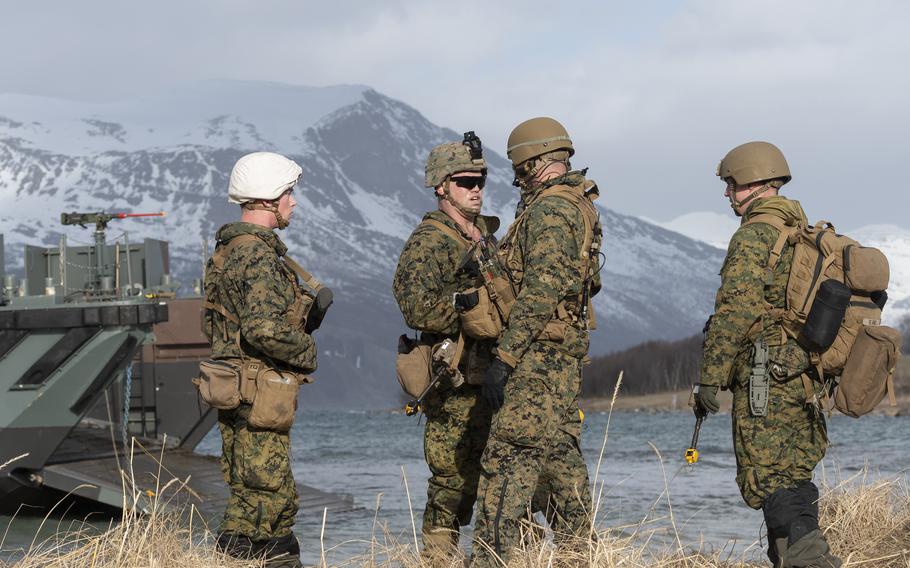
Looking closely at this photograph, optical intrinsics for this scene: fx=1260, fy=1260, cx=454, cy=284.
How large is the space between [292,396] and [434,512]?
108 centimetres

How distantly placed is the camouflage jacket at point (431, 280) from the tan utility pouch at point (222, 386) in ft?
3.04

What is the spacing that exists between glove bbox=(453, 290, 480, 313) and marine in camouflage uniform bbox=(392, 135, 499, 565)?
0.42 m

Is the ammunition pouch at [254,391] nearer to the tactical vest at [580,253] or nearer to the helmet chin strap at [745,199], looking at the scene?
the tactical vest at [580,253]

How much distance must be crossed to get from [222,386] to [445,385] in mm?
1191

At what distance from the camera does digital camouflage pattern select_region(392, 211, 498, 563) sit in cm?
657

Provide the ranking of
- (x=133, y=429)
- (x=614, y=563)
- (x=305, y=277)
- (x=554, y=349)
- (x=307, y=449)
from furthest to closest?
(x=307, y=449), (x=133, y=429), (x=305, y=277), (x=554, y=349), (x=614, y=563)

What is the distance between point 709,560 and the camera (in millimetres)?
6234

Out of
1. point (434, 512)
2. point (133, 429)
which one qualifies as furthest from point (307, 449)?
point (434, 512)

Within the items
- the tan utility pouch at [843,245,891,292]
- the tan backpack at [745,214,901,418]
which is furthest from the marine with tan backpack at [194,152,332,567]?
the tan utility pouch at [843,245,891,292]

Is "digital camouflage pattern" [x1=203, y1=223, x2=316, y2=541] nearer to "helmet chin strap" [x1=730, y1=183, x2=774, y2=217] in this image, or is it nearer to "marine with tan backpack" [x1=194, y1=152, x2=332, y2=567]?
"marine with tan backpack" [x1=194, y1=152, x2=332, y2=567]

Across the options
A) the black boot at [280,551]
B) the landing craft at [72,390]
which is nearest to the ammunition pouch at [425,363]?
the black boot at [280,551]

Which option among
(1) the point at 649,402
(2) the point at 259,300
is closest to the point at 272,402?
(2) the point at 259,300

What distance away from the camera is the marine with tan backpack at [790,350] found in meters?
5.95

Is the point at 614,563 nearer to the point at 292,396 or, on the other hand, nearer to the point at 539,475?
the point at 539,475
